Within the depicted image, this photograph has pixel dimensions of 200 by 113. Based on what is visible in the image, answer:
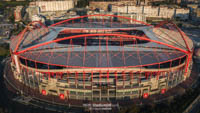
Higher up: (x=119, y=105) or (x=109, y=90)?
(x=109, y=90)

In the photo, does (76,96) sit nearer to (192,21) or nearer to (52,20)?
(52,20)

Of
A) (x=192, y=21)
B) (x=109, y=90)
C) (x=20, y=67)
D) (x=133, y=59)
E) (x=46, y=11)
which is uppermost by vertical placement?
(x=46, y=11)

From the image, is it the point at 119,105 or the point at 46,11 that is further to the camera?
the point at 46,11

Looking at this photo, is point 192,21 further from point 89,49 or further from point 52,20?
point 89,49

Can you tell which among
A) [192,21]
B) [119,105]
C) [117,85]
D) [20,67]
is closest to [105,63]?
[117,85]

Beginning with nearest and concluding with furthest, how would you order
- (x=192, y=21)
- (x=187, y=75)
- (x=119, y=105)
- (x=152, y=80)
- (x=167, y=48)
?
(x=119, y=105), (x=152, y=80), (x=167, y=48), (x=187, y=75), (x=192, y=21)

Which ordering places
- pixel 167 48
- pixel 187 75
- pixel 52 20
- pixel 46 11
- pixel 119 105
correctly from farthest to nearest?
pixel 46 11, pixel 52 20, pixel 187 75, pixel 167 48, pixel 119 105

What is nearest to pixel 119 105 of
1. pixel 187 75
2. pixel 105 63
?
pixel 105 63

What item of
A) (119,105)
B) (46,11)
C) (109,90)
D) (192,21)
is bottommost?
(119,105)

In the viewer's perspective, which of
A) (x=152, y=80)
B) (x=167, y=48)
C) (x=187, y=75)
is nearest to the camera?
(x=152, y=80)
